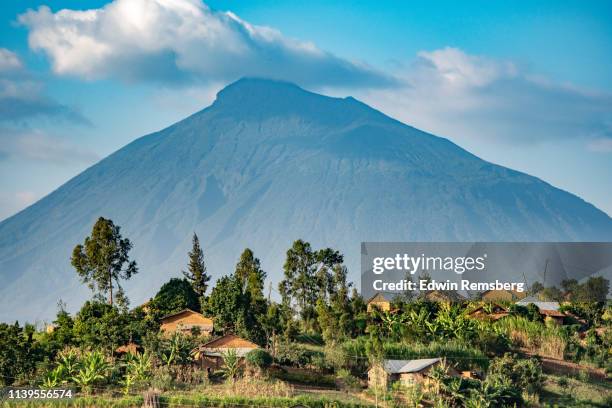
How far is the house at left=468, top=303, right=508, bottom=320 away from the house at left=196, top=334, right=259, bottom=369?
17548 millimetres

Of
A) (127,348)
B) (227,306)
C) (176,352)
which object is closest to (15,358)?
(127,348)

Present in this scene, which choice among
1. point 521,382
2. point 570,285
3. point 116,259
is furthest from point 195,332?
point 570,285

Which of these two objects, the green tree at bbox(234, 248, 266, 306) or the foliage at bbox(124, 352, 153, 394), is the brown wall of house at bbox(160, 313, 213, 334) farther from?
the foliage at bbox(124, 352, 153, 394)

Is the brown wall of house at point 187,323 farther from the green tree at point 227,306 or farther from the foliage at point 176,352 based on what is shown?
the foliage at point 176,352

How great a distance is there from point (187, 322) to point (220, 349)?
9590mm

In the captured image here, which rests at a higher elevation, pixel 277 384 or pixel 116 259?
pixel 116 259

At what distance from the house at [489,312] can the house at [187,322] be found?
16.4 metres

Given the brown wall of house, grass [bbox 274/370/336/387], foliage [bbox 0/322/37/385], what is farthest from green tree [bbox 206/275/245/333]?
foliage [bbox 0/322/37/385]

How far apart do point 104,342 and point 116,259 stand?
1554 centimetres

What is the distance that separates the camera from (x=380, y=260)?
72750 mm

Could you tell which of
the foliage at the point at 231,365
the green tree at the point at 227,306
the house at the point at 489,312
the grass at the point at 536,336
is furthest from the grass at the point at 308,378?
the house at the point at 489,312

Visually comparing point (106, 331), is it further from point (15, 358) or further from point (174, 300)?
point (174, 300)

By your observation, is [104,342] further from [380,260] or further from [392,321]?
[380,260]

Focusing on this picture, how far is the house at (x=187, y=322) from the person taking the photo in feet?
192
